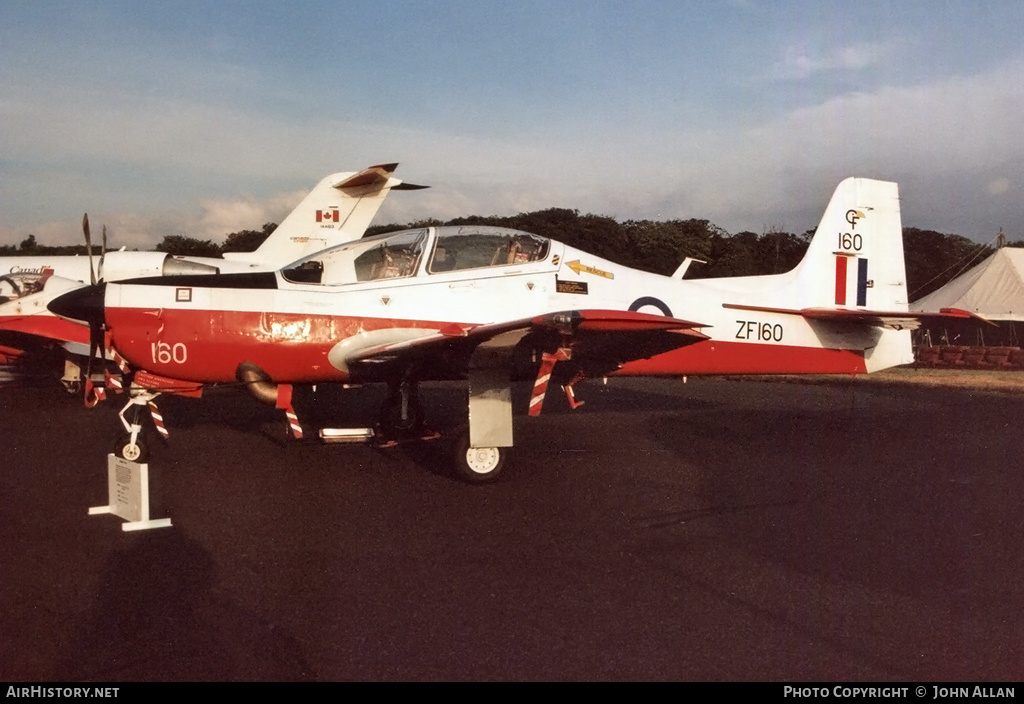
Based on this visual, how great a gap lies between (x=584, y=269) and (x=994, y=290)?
21.3 m

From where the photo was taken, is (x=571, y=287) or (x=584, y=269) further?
(x=584, y=269)

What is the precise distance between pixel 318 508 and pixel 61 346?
8573mm

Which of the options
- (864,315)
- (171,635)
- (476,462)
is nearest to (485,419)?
(476,462)

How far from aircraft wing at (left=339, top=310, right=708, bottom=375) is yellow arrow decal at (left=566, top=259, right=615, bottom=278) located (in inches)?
38.4

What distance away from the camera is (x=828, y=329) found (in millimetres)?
9969

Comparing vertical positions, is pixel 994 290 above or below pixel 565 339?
above

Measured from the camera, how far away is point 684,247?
4066 cm

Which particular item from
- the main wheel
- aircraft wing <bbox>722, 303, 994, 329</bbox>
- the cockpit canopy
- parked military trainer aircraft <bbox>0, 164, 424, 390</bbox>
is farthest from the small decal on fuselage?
parked military trainer aircraft <bbox>0, 164, 424, 390</bbox>

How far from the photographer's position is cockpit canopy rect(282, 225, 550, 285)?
317 inches

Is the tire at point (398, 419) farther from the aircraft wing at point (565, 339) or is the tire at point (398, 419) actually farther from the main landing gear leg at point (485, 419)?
the main landing gear leg at point (485, 419)

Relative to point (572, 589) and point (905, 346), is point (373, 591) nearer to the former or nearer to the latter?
point (572, 589)

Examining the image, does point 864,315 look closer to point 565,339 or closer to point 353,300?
point 565,339

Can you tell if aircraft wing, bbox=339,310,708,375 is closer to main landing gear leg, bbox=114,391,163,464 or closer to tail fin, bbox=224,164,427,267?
main landing gear leg, bbox=114,391,163,464

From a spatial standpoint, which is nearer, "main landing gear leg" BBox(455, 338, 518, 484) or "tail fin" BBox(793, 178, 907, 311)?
"main landing gear leg" BBox(455, 338, 518, 484)
